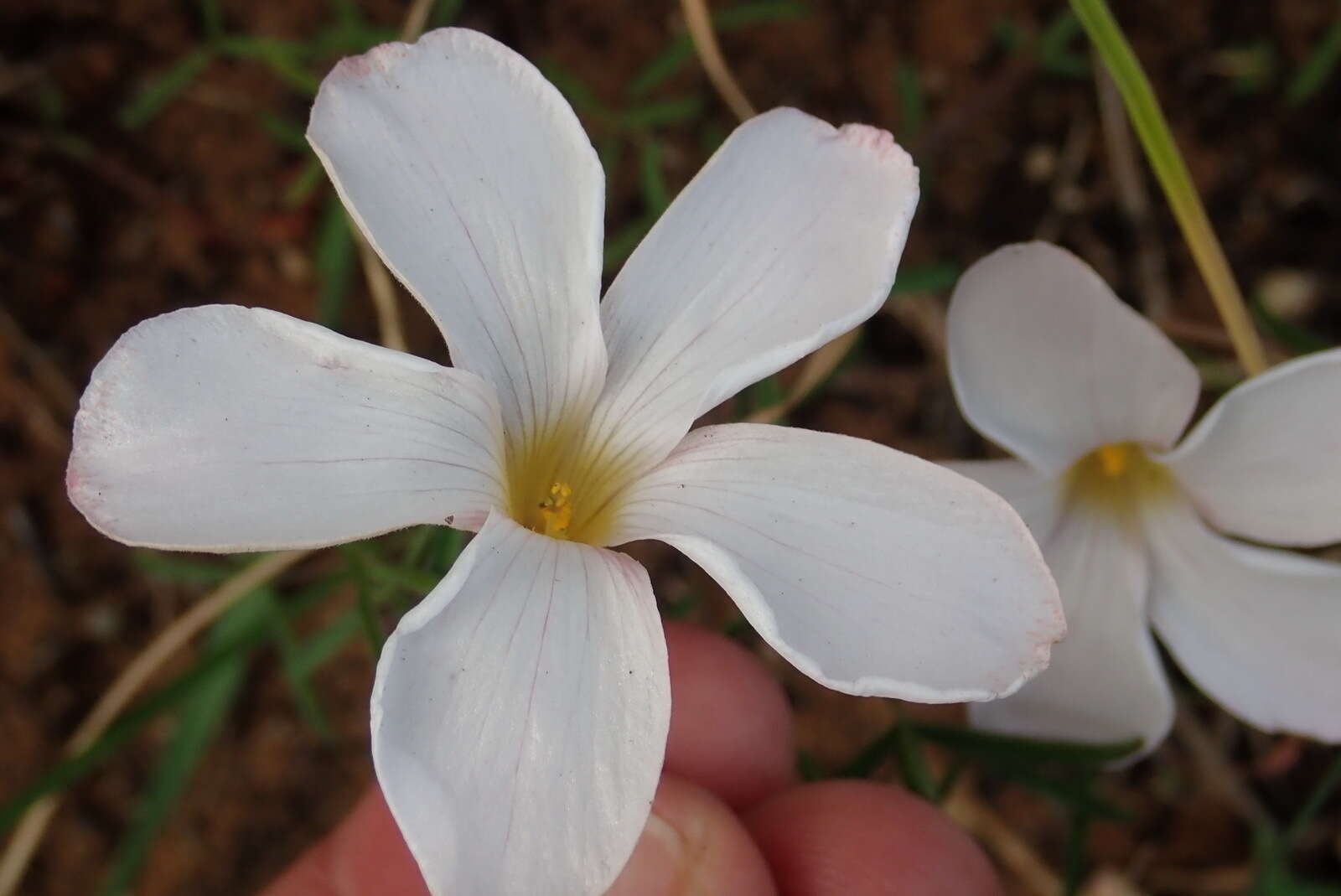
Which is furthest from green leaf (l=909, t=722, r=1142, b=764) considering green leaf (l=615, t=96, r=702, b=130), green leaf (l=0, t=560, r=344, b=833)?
green leaf (l=615, t=96, r=702, b=130)

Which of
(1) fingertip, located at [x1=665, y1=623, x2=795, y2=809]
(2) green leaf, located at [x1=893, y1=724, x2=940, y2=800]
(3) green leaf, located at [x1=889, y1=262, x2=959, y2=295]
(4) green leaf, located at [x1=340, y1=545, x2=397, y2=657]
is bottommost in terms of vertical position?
A: (1) fingertip, located at [x1=665, y1=623, x2=795, y2=809]

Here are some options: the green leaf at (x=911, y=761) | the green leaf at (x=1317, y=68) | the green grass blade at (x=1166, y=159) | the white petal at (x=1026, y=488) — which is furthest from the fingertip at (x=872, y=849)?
the green leaf at (x=1317, y=68)

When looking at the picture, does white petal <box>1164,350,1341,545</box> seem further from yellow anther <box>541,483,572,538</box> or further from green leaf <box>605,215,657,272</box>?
green leaf <box>605,215,657,272</box>

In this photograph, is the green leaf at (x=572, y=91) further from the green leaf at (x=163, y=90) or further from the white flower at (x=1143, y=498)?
the white flower at (x=1143, y=498)

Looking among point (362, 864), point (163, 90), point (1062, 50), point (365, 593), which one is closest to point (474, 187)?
point (365, 593)

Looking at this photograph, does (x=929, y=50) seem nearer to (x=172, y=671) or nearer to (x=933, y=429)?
(x=933, y=429)

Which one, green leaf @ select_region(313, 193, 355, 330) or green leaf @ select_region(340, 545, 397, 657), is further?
green leaf @ select_region(313, 193, 355, 330)

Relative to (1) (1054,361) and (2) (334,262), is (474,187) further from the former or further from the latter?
(2) (334,262)

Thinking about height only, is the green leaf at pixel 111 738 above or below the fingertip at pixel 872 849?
below
